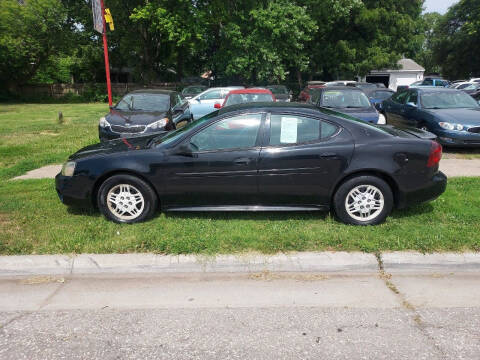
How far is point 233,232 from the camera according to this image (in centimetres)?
451

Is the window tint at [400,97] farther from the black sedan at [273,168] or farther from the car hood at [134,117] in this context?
the black sedan at [273,168]

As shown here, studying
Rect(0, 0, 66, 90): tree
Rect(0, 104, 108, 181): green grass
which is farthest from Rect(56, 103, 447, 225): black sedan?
Rect(0, 0, 66, 90): tree

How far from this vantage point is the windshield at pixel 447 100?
9.70 m

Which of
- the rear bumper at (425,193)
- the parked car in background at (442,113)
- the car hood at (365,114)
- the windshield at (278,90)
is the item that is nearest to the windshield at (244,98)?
the car hood at (365,114)

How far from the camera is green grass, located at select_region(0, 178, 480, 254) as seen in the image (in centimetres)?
422

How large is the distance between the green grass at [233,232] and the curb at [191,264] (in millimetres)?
126

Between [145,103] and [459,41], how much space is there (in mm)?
43649

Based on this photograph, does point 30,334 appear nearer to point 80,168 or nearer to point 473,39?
point 80,168

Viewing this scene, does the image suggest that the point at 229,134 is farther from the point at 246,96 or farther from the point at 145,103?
the point at 246,96

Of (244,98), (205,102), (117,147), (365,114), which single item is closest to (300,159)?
(117,147)

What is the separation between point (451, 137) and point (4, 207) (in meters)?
8.74

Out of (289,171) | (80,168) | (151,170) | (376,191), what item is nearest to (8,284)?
(80,168)

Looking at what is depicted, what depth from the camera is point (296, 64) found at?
89.8 feet

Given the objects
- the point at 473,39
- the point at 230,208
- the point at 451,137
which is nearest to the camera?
the point at 230,208
